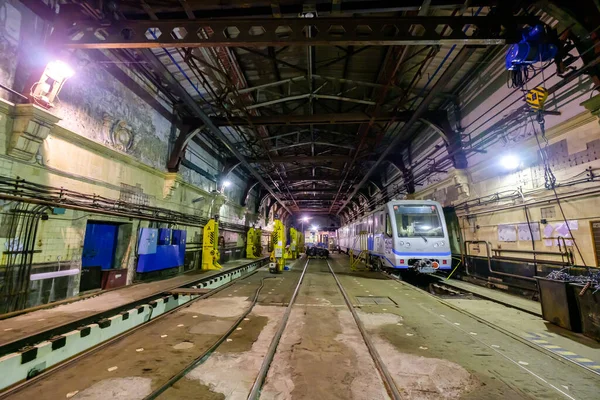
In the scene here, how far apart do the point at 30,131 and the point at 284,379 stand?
6.69m

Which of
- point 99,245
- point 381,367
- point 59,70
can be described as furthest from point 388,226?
point 59,70

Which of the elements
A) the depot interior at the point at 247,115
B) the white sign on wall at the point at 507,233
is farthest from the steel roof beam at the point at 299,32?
the white sign on wall at the point at 507,233

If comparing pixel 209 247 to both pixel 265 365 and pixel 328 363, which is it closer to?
pixel 265 365

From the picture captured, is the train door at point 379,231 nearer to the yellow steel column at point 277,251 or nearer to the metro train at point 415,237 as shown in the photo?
the metro train at point 415,237

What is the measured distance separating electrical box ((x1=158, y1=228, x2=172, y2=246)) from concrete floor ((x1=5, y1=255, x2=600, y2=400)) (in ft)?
16.5

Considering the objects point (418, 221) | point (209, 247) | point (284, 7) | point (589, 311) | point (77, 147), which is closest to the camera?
point (589, 311)

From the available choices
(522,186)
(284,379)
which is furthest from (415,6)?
(284,379)

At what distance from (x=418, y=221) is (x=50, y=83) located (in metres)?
11.0

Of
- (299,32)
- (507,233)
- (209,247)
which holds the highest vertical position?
Result: (299,32)

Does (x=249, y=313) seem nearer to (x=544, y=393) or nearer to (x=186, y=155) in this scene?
(x=544, y=393)

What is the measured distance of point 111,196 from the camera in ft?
23.6

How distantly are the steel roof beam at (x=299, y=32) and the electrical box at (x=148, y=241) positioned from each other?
217 inches

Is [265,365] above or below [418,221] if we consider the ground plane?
below

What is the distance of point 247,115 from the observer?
365 inches
